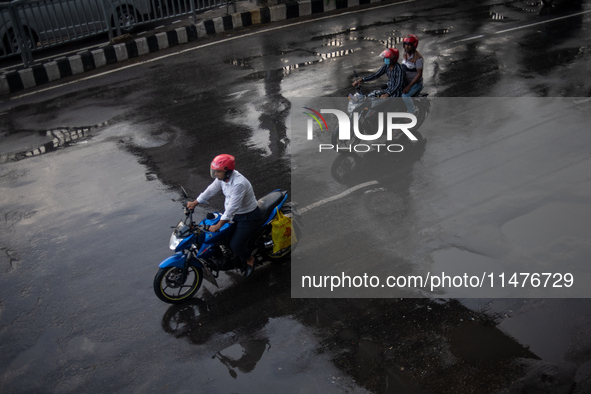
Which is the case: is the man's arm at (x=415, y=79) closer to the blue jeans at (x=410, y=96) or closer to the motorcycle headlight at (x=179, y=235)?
the blue jeans at (x=410, y=96)

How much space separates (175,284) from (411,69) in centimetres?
556

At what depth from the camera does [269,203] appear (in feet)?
19.4

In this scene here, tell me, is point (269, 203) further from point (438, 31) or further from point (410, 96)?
point (438, 31)

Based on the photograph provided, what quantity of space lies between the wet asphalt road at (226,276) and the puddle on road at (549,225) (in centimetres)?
24

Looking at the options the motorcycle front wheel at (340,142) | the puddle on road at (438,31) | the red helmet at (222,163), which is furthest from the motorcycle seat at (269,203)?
the puddle on road at (438,31)

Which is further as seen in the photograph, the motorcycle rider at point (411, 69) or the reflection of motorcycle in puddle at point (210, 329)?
the motorcycle rider at point (411, 69)

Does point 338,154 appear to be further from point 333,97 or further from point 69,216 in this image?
point 69,216

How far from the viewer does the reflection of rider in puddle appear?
15.5ft

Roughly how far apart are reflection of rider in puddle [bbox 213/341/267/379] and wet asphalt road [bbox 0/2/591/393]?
0.05 feet

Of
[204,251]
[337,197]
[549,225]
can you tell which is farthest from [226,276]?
[549,225]

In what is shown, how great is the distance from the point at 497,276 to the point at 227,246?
3.08 m

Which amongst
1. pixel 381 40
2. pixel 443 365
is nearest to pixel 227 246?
pixel 443 365

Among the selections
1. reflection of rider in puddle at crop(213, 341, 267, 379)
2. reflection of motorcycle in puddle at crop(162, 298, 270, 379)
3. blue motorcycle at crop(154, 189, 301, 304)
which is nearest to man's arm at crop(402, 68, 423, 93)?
blue motorcycle at crop(154, 189, 301, 304)

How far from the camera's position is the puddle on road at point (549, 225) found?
6.14 meters
